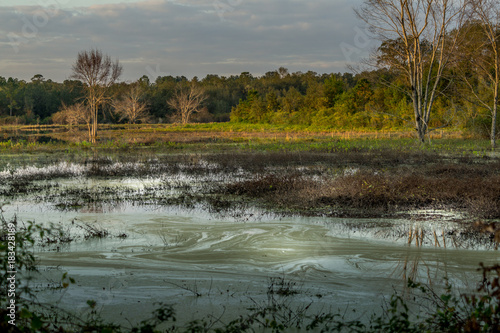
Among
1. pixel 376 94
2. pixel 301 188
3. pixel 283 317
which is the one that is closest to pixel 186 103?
pixel 376 94

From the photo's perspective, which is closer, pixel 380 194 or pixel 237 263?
pixel 237 263

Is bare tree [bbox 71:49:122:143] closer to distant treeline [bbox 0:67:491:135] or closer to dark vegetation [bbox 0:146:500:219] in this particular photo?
distant treeline [bbox 0:67:491:135]

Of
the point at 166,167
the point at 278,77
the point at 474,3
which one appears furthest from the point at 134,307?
the point at 278,77

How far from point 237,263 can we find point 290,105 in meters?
59.3

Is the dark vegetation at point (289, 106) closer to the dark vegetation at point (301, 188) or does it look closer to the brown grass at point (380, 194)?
the dark vegetation at point (301, 188)

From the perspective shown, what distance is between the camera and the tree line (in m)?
23.8

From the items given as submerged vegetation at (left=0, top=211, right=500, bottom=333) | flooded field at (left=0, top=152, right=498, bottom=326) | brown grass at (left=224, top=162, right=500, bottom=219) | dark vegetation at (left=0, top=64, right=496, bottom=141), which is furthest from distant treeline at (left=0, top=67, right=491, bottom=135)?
submerged vegetation at (left=0, top=211, right=500, bottom=333)

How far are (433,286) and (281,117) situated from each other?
184 feet

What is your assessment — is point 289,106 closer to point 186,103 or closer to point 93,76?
point 186,103

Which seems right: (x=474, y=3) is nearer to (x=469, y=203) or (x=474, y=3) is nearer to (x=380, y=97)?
(x=469, y=203)

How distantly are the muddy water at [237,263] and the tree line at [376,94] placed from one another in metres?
16.4

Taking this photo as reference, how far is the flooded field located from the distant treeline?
1894 centimetres

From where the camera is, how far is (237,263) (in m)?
6.53

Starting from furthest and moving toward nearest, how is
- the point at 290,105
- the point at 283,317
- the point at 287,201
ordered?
1. the point at 290,105
2. the point at 287,201
3. the point at 283,317
